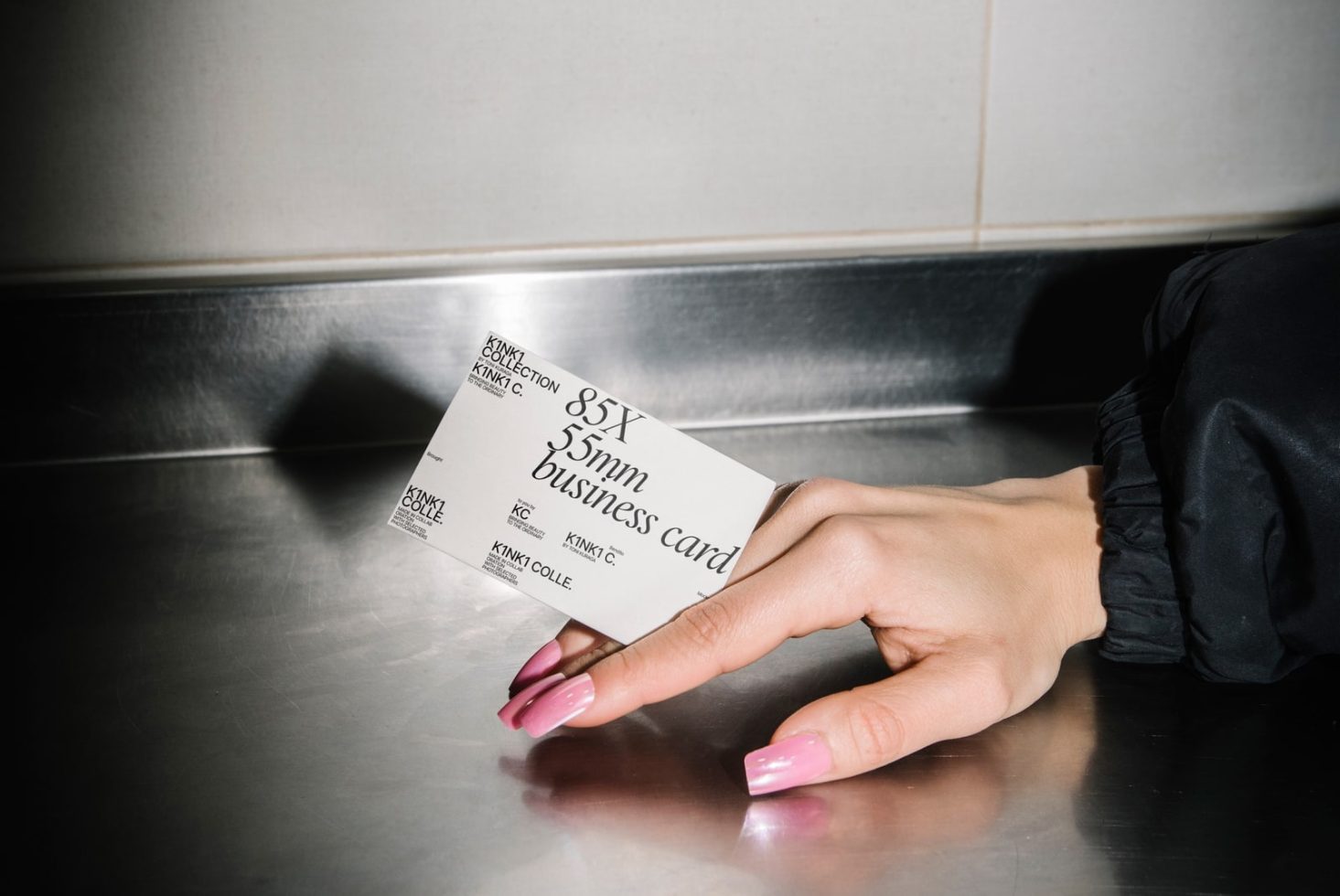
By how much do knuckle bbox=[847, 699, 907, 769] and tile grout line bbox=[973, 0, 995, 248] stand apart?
718 millimetres

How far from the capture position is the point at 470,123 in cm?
100

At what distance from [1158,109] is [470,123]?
66 cm

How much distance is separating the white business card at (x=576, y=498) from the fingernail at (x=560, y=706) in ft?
0.12

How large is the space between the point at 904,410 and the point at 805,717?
0.60 meters

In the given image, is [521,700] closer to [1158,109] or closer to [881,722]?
[881,722]

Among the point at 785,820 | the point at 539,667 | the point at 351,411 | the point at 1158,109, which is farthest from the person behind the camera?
the point at 1158,109

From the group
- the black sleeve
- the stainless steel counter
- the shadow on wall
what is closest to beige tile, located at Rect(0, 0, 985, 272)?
the shadow on wall

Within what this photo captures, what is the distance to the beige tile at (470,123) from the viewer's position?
3.15 feet

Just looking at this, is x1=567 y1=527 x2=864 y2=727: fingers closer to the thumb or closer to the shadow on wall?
the thumb

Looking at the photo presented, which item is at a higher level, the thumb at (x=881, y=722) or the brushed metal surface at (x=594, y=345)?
the thumb at (x=881, y=722)

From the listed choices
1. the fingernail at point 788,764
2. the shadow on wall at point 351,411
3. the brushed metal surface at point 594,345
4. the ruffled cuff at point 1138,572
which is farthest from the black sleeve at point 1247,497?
the shadow on wall at point 351,411

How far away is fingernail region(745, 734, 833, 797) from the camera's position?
474mm

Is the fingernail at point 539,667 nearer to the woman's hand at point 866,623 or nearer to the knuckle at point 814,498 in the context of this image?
the woman's hand at point 866,623

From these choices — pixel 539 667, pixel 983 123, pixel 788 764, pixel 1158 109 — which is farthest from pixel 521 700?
pixel 1158 109
